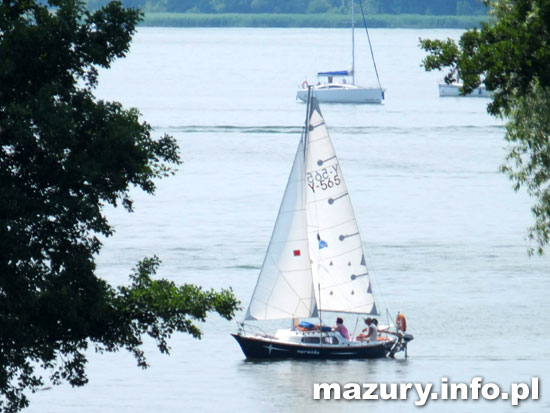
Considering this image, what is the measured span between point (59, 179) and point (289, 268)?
107 feet

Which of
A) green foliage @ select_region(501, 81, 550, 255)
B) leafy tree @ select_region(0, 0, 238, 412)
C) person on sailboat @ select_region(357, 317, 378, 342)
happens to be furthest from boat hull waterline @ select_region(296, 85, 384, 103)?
leafy tree @ select_region(0, 0, 238, 412)

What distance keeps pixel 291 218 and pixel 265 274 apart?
2.63 metres

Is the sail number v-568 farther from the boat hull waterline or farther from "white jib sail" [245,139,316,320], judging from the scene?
the boat hull waterline

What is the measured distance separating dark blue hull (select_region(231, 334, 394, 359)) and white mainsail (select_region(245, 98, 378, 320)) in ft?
A: 6.08

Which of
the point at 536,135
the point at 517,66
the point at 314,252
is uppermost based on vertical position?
the point at 517,66

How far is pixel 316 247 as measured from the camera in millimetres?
54875

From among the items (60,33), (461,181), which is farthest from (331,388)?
(461,181)

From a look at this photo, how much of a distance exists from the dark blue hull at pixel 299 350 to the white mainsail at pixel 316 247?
1854 mm

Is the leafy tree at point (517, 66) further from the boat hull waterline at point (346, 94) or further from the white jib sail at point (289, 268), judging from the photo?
the boat hull waterline at point (346, 94)

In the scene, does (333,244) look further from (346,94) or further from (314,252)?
(346,94)

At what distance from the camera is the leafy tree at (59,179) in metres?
22.2

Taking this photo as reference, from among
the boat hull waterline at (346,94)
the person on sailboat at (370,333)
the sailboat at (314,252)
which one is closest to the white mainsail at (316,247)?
the sailboat at (314,252)

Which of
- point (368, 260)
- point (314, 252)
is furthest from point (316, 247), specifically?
point (368, 260)

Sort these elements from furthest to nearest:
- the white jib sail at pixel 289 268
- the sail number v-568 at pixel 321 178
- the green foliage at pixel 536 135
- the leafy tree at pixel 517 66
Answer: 1. the sail number v-568 at pixel 321 178
2. the white jib sail at pixel 289 268
3. the green foliage at pixel 536 135
4. the leafy tree at pixel 517 66
